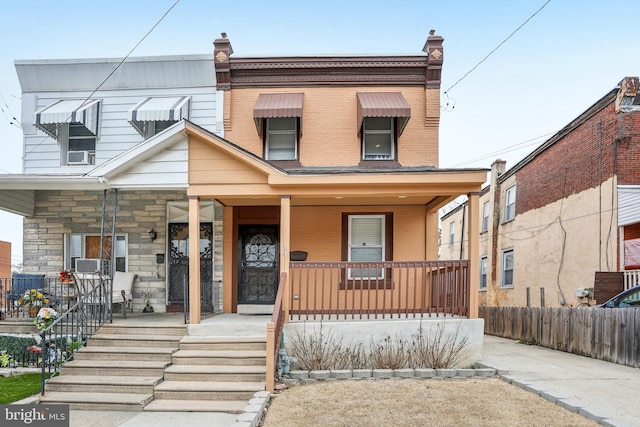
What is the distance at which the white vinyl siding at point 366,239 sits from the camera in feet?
35.6

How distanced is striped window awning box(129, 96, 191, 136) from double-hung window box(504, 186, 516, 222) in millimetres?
13438

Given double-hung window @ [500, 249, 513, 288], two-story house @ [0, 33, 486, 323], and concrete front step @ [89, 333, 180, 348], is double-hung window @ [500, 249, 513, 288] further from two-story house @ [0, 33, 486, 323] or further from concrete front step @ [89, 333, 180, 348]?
concrete front step @ [89, 333, 180, 348]

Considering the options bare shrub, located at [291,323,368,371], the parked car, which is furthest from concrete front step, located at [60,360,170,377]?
the parked car

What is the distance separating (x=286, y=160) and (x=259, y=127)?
3.18ft

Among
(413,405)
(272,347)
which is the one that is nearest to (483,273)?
(413,405)

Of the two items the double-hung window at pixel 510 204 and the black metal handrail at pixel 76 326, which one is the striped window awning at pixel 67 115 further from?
the double-hung window at pixel 510 204

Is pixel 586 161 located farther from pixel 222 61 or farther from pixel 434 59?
pixel 222 61

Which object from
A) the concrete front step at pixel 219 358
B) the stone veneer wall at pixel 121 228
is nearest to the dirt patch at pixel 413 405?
the concrete front step at pixel 219 358

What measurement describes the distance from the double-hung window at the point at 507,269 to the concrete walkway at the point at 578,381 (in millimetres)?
8647

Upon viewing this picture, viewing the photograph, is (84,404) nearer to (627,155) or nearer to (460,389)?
(460,389)

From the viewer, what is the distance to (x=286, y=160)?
35.9 ft

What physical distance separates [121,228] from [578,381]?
951cm

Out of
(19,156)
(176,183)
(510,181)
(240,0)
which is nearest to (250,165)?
(176,183)

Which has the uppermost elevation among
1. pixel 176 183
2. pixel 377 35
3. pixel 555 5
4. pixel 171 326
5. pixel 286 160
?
pixel 377 35
